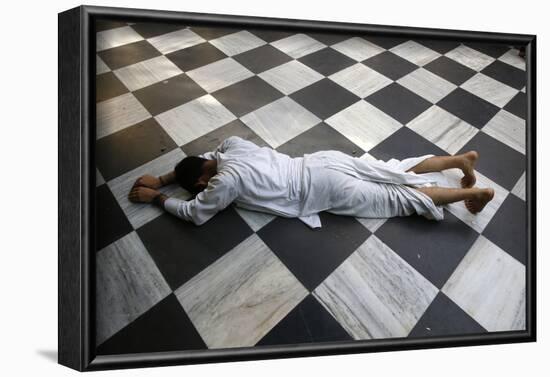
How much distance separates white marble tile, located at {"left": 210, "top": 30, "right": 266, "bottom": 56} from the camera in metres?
0.66

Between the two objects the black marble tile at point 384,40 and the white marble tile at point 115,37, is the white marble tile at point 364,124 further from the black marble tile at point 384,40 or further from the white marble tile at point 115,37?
the white marble tile at point 115,37

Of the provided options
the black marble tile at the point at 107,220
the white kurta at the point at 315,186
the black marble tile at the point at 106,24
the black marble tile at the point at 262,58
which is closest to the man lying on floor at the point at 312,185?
the white kurta at the point at 315,186

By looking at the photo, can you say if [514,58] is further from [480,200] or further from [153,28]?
[153,28]

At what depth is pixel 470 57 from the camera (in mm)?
785

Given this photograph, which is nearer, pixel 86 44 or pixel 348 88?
pixel 86 44

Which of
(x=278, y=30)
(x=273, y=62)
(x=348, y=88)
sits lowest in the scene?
(x=348, y=88)

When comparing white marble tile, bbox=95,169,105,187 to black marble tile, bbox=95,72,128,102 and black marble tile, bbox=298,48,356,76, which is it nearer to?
black marble tile, bbox=95,72,128,102

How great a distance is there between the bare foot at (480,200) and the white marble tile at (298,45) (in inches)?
23.0

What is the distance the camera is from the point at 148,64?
782 mm

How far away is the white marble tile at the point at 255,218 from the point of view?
0.82 metres

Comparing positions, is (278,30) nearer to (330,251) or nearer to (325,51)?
(325,51)

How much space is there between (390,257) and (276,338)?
348 millimetres

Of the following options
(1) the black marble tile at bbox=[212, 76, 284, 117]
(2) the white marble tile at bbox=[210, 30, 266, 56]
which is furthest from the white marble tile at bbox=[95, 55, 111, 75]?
(1) the black marble tile at bbox=[212, 76, 284, 117]

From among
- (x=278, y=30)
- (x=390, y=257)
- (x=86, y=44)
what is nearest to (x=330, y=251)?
(x=390, y=257)
